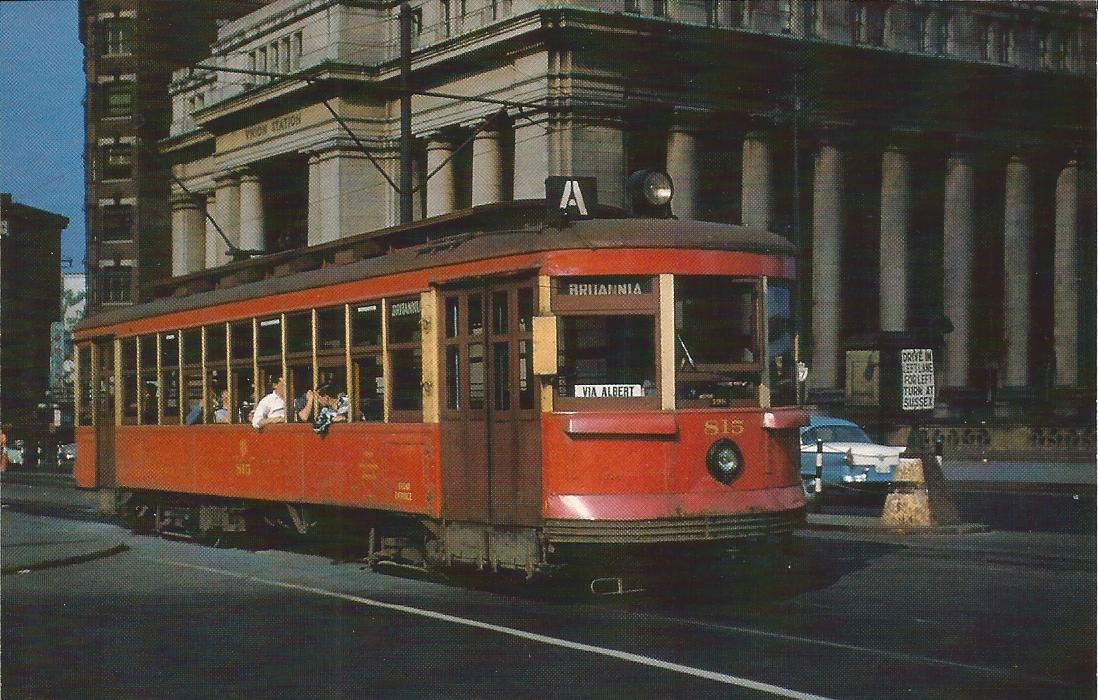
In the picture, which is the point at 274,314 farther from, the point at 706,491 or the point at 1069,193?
the point at 1069,193

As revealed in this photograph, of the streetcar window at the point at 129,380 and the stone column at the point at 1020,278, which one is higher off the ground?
the stone column at the point at 1020,278

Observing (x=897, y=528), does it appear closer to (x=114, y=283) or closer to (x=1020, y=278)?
(x=1020, y=278)

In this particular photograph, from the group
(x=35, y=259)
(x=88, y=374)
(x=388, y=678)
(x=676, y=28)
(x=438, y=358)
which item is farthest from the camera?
(x=35, y=259)

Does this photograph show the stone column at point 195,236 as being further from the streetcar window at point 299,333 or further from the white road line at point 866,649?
the white road line at point 866,649

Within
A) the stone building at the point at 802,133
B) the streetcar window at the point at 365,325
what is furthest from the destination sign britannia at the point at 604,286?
the stone building at the point at 802,133

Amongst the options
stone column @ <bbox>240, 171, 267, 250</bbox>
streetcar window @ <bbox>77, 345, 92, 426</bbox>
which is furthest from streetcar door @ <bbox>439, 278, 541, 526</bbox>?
stone column @ <bbox>240, 171, 267, 250</bbox>

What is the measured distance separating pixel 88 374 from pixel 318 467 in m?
7.56

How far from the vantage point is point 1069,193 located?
5525cm

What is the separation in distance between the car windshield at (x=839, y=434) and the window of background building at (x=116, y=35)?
62834 mm

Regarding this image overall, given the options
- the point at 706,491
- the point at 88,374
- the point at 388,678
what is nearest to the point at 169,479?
the point at 88,374

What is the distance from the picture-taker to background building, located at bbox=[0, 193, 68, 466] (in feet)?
221

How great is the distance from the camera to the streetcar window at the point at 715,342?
1381 centimetres

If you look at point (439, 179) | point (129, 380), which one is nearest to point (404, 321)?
point (129, 380)

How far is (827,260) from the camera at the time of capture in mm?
58719
